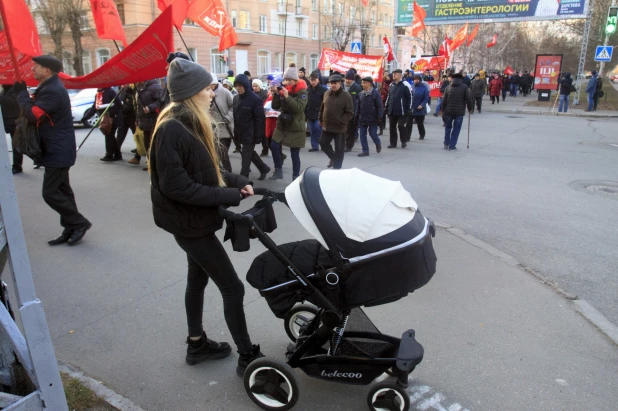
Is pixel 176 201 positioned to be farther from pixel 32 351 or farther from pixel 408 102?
pixel 408 102

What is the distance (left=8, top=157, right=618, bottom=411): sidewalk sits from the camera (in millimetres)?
2998

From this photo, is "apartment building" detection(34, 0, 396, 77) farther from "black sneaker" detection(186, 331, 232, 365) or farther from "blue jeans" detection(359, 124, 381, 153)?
"black sneaker" detection(186, 331, 232, 365)

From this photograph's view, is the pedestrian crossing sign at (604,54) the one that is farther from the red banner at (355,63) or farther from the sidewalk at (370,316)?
the sidewalk at (370,316)

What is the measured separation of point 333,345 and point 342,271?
1.87 feet

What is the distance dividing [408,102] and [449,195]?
501 centimetres

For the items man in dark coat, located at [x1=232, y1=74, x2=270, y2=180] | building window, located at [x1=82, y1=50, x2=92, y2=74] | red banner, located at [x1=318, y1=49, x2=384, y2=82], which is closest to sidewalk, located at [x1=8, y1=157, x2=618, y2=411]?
man in dark coat, located at [x1=232, y1=74, x2=270, y2=180]

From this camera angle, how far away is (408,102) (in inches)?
474

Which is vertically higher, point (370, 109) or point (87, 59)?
point (87, 59)

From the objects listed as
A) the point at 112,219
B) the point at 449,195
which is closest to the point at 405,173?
the point at 449,195

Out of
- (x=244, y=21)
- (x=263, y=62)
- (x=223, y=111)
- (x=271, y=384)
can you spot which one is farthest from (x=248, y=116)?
(x=263, y=62)

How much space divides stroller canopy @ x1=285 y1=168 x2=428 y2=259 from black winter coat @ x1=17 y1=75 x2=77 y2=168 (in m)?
3.59

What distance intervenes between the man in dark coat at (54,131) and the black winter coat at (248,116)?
3069 millimetres

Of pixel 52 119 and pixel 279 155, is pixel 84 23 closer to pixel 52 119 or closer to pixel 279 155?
pixel 279 155

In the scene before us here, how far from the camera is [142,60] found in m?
5.91
